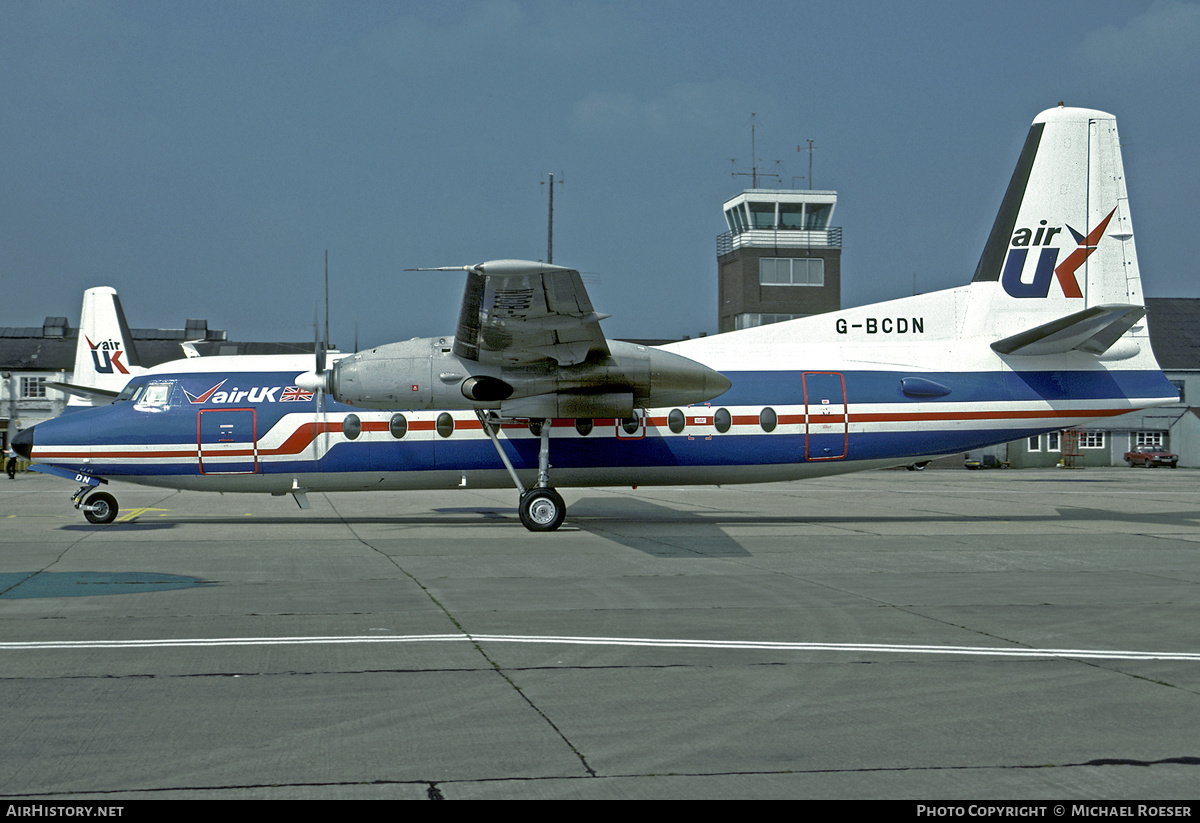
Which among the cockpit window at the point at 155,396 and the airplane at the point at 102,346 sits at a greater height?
the airplane at the point at 102,346

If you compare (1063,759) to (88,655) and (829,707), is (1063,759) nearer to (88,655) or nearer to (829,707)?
(829,707)

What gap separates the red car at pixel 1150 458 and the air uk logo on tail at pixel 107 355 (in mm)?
57232

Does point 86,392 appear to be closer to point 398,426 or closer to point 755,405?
point 398,426

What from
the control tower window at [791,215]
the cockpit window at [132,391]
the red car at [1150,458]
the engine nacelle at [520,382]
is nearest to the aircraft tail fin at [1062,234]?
the engine nacelle at [520,382]

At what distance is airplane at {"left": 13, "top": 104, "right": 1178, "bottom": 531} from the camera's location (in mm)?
18703

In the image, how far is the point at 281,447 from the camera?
18.7m

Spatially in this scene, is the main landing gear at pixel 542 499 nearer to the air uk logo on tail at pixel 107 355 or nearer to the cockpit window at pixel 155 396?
the cockpit window at pixel 155 396

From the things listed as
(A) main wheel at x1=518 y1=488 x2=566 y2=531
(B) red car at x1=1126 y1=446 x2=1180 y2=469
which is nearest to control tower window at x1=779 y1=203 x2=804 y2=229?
(B) red car at x1=1126 y1=446 x2=1180 y2=469

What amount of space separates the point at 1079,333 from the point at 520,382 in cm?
1022

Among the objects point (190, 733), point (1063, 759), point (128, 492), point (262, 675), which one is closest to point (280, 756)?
point (190, 733)

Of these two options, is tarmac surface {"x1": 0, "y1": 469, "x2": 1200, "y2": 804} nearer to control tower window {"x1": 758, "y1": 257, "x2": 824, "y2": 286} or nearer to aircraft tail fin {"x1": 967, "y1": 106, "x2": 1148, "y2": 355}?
aircraft tail fin {"x1": 967, "y1": 106, "x2": 1148, "y2": 355}

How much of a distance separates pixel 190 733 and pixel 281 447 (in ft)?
44.7

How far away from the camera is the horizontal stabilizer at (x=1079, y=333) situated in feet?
58.5

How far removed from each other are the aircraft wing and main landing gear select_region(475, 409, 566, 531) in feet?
5.43
